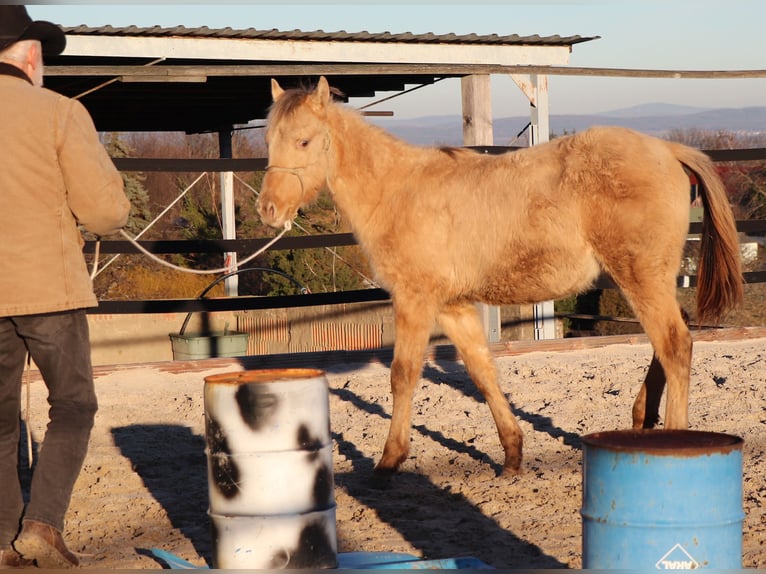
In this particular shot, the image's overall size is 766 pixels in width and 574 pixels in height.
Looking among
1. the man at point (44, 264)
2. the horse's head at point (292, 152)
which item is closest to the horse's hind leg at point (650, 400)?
the horse's head at point (292, 152)

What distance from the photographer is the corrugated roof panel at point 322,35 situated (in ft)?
32.5

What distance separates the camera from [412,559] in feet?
12.0

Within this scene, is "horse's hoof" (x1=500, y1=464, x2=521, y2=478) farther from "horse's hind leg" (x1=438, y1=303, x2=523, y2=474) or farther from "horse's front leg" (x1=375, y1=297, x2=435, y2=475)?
"horse's front leg" (x1=375, y1=297, x2=435, y2=475)

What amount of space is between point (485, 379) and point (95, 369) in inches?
168

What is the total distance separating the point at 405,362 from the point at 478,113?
5067 mm

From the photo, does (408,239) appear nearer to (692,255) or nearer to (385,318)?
(385,318)

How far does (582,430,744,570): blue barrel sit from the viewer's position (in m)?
2.84

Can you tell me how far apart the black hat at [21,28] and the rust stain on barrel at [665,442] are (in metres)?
2.48

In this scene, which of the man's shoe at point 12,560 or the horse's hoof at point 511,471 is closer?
the man's shoe at point 12,560

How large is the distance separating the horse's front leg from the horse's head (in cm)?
82

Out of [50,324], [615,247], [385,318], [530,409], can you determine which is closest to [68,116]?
[50,324]

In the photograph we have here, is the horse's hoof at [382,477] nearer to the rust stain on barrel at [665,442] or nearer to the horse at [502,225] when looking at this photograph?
the horse at [502,225]

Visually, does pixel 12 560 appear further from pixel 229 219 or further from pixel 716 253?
pixel 229 219

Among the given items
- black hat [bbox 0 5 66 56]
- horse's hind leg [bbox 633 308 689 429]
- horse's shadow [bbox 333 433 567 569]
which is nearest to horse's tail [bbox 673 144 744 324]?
horse's hind leg [bbox 633 308 689 429]
